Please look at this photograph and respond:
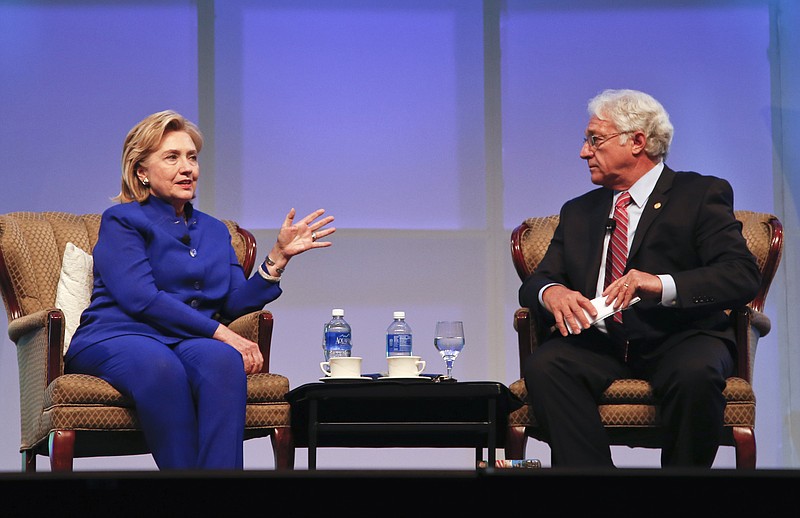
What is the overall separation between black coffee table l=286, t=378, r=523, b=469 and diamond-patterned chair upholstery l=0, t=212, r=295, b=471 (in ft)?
0.30

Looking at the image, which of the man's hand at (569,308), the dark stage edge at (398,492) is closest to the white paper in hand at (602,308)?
the man's hand at (569,308)

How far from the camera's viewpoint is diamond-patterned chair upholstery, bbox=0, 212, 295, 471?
3.17 m

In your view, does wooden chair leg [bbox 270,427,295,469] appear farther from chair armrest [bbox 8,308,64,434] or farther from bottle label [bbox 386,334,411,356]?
→ chair armrest [bbox 8,308,64,434]

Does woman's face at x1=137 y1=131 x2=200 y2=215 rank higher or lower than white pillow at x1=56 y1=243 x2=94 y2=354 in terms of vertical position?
higher

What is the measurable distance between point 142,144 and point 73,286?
1.62 feet

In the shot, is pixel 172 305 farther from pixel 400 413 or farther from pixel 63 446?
pixel 400 413

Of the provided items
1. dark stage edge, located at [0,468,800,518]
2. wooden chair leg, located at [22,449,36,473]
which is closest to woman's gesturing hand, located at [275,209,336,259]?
wooden chair leg, located at [22,449,36,473]

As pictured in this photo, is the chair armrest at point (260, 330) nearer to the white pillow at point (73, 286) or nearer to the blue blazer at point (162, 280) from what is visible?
the blue blazer at point (162, 280)

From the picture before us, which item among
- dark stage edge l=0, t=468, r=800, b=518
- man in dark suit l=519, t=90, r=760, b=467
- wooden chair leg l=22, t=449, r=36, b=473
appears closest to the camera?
dark stage edge l=0, t=468, r=800, b=518

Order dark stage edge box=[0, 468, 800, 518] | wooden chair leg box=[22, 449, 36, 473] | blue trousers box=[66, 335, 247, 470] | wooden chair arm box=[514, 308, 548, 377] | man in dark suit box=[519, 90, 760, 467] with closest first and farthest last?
dark stage edge box=[0, 468, 800, 518] → blue trousers box=[66, 335, 247, 470] → man in dark suit box=[519, 90, 760, 467] → wooden chair leg box=[22, 449, 36, 473] → wooden chair arm box=[514, 308, 548, 377]

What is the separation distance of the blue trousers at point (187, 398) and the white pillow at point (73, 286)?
37 centimetres

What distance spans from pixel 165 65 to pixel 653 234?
107 inches

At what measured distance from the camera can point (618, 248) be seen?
3.51 m

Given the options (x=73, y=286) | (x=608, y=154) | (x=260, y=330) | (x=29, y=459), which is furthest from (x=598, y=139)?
(x=29, y=459)
